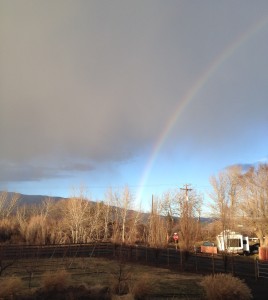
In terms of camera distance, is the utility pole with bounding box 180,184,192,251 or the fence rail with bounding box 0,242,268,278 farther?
the fence rail with bounding box 0,242,268,278

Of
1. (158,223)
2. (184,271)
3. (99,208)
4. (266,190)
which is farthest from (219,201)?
(184,271)

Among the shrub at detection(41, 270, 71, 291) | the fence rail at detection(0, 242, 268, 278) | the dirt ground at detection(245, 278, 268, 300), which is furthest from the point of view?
the fence rail at detection(0, 242, 268, 278)

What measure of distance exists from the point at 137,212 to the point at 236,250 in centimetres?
2010

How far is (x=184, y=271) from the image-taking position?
71.8 ft

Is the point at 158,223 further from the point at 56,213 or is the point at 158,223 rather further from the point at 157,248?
the point at 56,213

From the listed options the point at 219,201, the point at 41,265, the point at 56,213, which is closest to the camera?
the point at 41,265

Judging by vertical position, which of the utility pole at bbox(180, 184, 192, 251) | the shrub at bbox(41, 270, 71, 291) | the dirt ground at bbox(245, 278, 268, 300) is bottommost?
the dirt ground at bbox(245, 278, 268, 300)

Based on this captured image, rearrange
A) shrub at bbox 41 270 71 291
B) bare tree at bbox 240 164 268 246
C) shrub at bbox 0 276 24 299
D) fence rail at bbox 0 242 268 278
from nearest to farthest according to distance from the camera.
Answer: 1. shrub at bbox 0 276 24 299
2. shrub at bbox 41 270 71 291
3. fence rail at bbox 0 242 268 278
4. bare tree at bbox 240 164 268 246

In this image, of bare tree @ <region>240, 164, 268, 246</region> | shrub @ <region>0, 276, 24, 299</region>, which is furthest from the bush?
bare tree @ <region>240, 164, 268, 246</region>

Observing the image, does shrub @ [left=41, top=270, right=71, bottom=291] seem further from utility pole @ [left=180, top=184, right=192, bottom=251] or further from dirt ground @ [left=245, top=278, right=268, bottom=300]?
utility pole @ [left=180, top=184, right=192, bottom=251]

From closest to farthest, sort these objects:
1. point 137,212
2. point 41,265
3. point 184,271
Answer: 1. point 184,271
2. point 41,265
3. point 137,212

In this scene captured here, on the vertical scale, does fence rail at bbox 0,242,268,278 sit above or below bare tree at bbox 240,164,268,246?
below

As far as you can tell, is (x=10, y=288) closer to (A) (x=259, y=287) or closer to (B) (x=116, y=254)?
(A) (x=259, y=287)

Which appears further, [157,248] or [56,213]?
[56,213]
